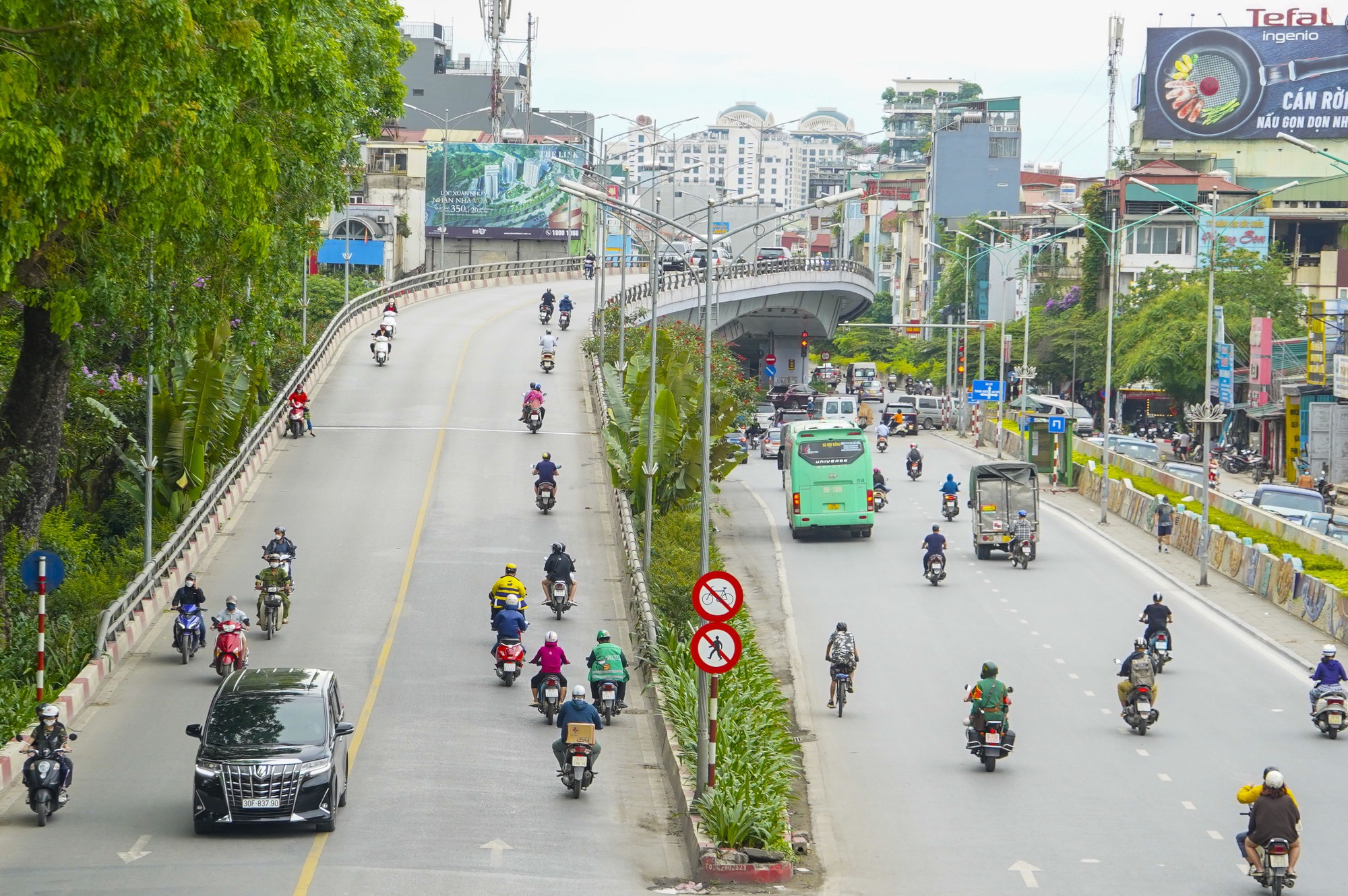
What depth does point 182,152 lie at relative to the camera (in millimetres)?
18844

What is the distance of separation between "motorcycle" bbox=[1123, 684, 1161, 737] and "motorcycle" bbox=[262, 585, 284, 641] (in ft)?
42.9

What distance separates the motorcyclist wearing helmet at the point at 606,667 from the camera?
23109 millimetres

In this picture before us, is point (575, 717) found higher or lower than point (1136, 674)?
higher

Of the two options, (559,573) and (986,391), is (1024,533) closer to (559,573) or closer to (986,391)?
(559,573)

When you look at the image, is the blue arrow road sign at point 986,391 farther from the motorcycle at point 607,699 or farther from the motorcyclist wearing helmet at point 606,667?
the motorcycle at point 607,699

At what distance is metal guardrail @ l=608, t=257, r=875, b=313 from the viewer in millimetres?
78000

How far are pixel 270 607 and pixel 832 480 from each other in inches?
763

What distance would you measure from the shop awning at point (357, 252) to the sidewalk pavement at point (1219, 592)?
56.3 meters

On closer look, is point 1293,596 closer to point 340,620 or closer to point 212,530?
point 340,620

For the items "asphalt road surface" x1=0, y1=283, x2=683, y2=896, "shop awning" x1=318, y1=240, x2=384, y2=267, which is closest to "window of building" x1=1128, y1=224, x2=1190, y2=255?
"shop awning" x1=318, y1=240, x2=384, y2=267

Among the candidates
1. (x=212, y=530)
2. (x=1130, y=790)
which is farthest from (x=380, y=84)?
(x=1130, y=790)

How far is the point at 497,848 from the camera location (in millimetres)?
16984

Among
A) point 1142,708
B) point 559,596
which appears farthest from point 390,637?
point 1142,708

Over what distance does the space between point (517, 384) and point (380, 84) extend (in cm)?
2534
